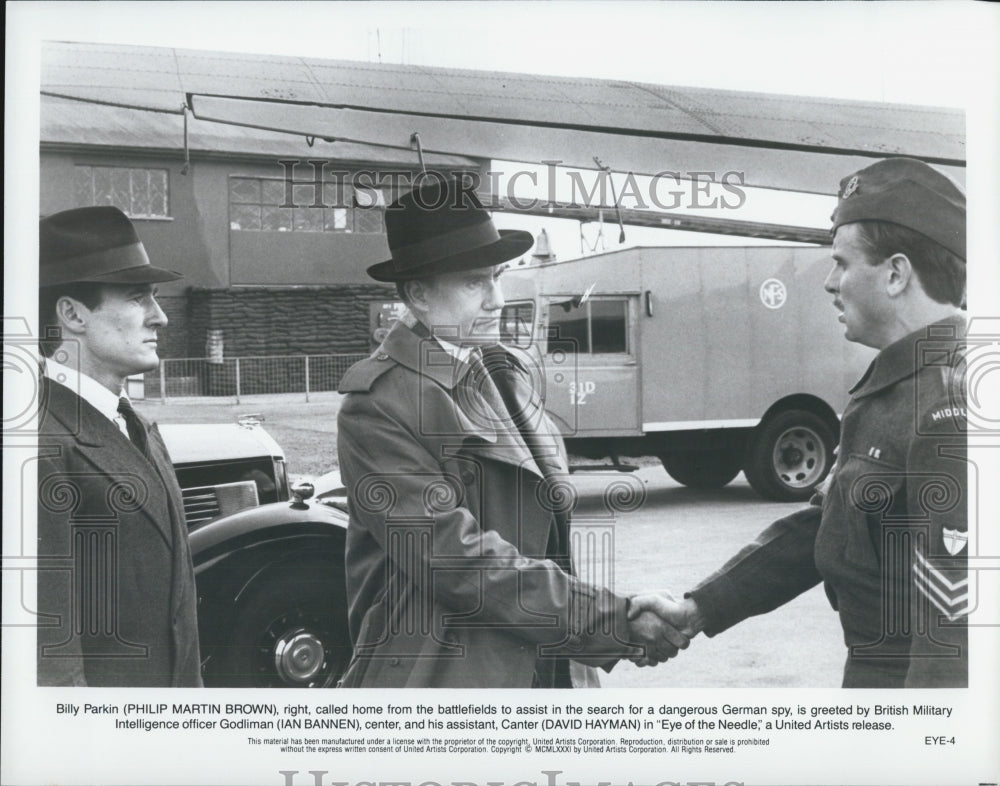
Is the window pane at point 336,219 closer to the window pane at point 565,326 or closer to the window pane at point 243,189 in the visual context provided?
the window pane at point 243,189

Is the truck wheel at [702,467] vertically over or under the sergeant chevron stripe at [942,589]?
over

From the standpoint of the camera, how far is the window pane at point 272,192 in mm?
3209

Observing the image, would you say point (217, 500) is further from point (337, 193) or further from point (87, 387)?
point (337, 193)

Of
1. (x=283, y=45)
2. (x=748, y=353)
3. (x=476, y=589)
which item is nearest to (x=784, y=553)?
(x=748, y=353)

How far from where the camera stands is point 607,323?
3.40m

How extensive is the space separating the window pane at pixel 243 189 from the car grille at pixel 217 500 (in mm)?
938

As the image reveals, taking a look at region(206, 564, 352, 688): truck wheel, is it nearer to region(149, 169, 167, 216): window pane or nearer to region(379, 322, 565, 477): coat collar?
region(379, 322, 565, 477): coat collar

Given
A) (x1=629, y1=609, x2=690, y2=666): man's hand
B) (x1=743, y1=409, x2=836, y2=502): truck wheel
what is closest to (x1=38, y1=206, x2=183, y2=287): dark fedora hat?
(x1=629, y1=609, x2=690, y2=666): man's hand

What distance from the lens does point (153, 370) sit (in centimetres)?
315

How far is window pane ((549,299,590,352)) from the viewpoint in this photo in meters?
3.22

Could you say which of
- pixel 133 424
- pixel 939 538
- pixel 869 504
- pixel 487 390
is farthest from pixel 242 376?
pixel 939 538

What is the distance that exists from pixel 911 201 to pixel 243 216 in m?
2.20

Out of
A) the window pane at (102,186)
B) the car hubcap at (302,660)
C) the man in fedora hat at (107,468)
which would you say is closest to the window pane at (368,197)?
the man in fedora hat at (107,468)

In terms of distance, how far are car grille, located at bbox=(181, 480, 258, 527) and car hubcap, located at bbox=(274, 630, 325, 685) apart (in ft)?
1.55
